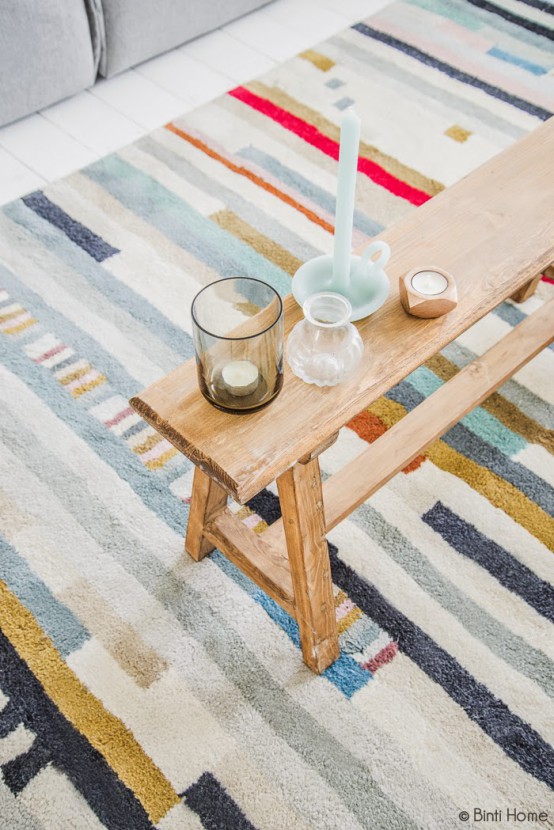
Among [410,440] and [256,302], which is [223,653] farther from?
[256,302]

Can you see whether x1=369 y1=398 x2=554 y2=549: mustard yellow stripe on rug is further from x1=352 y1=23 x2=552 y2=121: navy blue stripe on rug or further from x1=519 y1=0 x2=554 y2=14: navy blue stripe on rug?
x1=519 y1=0 x2=554 y2=14: navy blue stripe on rug

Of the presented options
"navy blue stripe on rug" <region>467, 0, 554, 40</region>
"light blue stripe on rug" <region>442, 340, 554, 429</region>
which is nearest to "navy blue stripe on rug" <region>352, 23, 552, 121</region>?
"navy blue stripe on rug" <region>467, 0, 554, 40</region>

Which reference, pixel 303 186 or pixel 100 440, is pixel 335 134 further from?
pixel 100 440

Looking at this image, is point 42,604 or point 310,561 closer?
point 310,561

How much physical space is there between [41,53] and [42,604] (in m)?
1.33

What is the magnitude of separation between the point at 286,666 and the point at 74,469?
0.51 metres

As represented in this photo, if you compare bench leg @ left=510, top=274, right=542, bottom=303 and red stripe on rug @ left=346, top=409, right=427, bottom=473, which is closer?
red stripe on rug @ left=346, top=409, right=427, bottom=473

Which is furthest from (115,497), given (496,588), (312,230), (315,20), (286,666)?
(315,20)

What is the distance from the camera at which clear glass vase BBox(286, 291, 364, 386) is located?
2.99 feet

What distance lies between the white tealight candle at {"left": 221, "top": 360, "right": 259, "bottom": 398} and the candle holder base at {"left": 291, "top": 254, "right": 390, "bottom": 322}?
131mm

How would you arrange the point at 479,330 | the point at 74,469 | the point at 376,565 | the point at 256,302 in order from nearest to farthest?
the point at 256,302, the point at 376,565, the point at 74,469, the point at 479,330

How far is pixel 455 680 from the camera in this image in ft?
3.90

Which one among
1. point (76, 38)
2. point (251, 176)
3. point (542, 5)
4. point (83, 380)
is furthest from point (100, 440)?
point (542, 5)

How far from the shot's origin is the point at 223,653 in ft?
4.00
